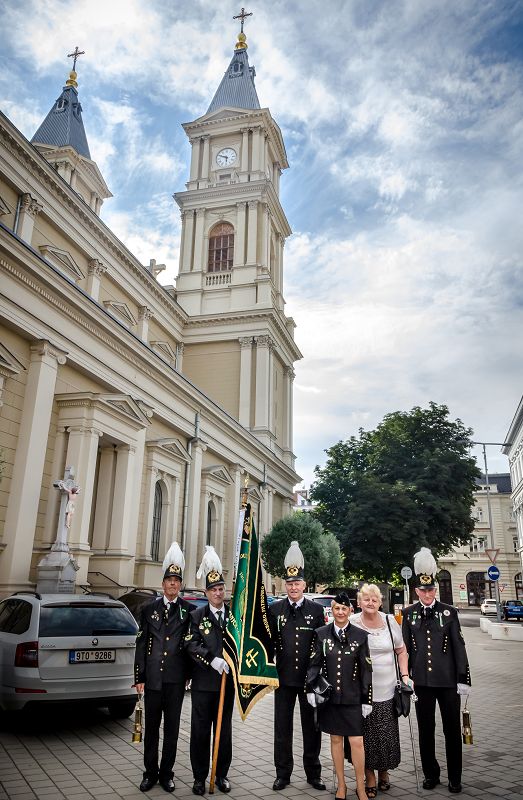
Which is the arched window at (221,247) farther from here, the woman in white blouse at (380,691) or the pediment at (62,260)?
the woman in white blouse at (380,691)

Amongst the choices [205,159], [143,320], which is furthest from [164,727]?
[205,159]

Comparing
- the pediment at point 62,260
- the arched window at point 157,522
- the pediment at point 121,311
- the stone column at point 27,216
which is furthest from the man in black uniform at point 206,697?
the pediment at point 121,311

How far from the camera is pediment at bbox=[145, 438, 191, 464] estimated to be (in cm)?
1959

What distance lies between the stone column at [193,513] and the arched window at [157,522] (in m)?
1.60

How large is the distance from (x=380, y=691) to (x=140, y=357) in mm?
14325

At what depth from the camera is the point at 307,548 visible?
26.8m

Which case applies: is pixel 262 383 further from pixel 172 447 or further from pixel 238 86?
pixel 238 86

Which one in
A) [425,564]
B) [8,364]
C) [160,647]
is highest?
[8,364]

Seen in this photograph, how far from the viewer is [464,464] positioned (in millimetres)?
34781

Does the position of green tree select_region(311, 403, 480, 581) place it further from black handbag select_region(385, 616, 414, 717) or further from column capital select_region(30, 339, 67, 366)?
black handbag select_region(385, 616, 414, 717)

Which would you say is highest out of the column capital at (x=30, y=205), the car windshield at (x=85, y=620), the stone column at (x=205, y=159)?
the stone column at (x=205, y=159)

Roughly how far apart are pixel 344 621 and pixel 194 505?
57.7 feet

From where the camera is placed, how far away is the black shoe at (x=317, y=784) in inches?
213

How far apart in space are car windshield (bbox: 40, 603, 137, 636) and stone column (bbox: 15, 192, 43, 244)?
1580 cm
